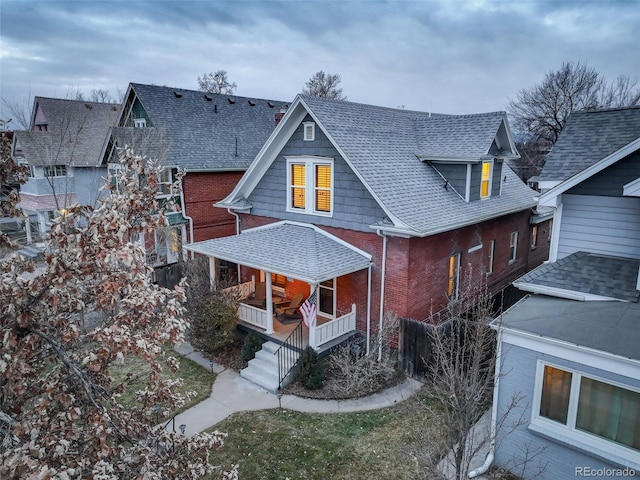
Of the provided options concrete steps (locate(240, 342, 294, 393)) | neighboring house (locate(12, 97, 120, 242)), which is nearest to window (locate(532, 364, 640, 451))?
concrete steps (locate(240, 342, 294, 393))

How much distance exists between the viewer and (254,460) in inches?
328

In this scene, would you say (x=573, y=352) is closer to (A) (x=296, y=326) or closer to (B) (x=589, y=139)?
(B) (x=589, y=139)

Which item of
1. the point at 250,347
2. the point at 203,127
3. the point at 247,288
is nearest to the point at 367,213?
the point at 250,347

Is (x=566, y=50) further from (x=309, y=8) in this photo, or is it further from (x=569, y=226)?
(x=569, y=226)

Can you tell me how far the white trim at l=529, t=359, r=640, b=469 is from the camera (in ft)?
21.1

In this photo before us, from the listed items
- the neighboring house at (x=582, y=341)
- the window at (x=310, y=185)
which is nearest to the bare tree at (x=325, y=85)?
the window at (x=310, y=185)

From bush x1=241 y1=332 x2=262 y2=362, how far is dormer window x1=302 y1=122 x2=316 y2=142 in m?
6.85

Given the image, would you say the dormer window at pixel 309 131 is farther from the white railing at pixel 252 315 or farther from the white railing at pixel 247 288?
the white railing at pixel 252 315

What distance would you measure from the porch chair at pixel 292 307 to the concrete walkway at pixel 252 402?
311cm

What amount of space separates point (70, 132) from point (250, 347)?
54.3 ft

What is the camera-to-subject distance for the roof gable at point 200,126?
20453mm

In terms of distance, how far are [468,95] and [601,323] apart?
46.6m

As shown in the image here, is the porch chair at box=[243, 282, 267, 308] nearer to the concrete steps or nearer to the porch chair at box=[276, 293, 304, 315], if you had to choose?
the porch chair at box=[276, 293, 304, 315]

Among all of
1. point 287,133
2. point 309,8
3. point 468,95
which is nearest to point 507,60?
point 468,95
